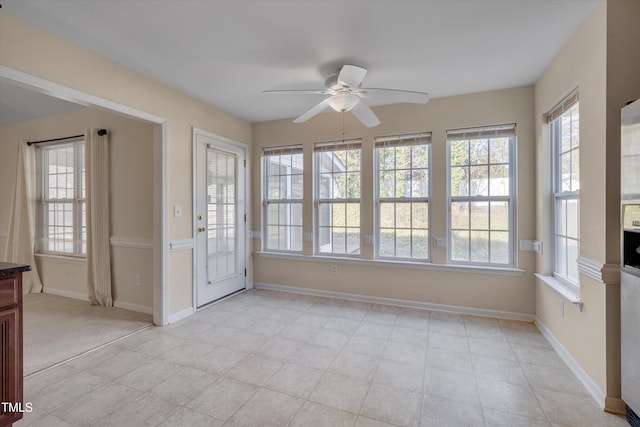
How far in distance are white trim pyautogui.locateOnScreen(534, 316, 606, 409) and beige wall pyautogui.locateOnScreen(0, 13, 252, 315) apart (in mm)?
3750

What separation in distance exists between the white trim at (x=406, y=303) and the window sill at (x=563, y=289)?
557mm

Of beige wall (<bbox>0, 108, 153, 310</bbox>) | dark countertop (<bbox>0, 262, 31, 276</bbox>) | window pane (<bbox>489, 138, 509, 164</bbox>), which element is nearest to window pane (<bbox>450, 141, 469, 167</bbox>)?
window pane (<bbox>489, 138, 509, 164</bbox>)

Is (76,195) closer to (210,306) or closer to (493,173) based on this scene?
(210,306)

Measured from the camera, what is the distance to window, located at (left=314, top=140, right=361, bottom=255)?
400 centimetres

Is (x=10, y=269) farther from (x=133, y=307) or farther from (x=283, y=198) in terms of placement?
(x=283, y=198)

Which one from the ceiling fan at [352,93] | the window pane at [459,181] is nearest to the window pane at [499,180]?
the window pane at [459,181]

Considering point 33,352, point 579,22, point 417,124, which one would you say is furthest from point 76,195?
point 579,22

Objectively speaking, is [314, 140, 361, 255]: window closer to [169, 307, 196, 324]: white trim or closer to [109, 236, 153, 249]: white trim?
[169, 307, 196, 324]: white trim

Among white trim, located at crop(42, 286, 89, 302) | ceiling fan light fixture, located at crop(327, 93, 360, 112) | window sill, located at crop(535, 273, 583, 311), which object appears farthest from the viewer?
white trim, located at crop(42, 286, 89, 302)

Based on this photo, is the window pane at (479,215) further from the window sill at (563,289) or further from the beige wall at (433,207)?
the window sill at (563,289)

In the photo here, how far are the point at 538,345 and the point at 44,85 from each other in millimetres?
4654

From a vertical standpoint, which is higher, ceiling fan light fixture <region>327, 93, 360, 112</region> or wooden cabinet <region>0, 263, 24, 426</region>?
ceiling fan light fixture <region>327, 93, 360, 112</region>

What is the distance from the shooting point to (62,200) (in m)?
4.20

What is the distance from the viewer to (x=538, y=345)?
104 inches
